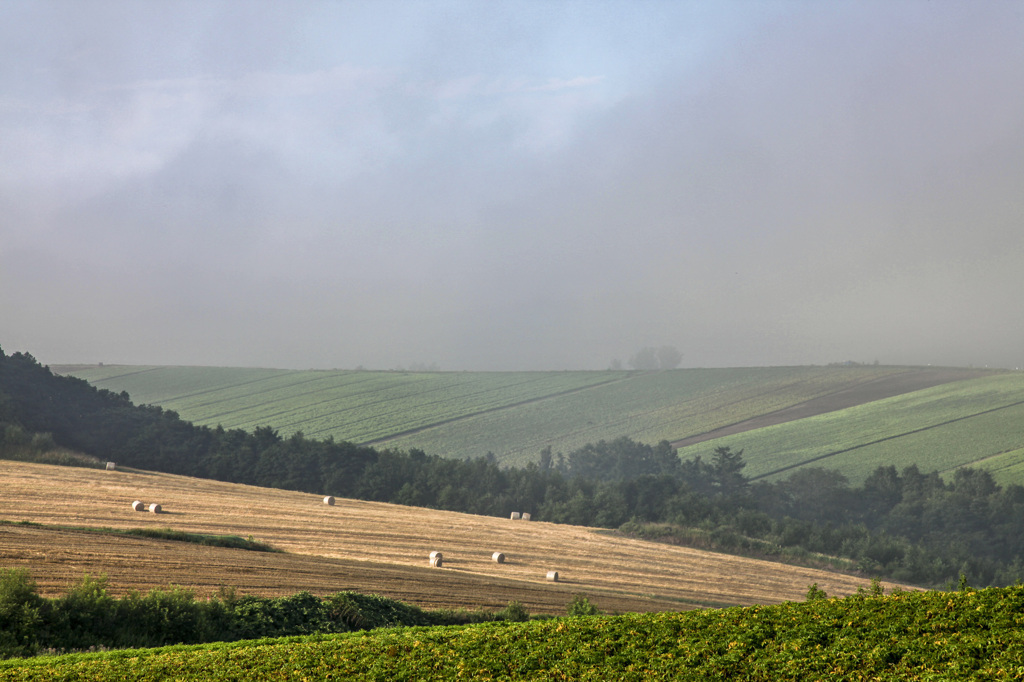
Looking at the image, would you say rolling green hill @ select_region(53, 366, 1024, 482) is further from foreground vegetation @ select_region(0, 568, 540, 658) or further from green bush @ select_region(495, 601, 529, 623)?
foreground vegetation @ select_region(0, 568, 540, 658)

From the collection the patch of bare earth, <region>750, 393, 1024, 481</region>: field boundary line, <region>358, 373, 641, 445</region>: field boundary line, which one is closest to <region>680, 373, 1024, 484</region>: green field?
<region>750, 393, 1024, 481</region>: field boundary line

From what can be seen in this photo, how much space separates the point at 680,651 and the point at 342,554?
18.4 metres

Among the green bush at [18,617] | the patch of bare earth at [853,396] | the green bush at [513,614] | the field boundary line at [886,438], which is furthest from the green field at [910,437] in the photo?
the green bush at [18,617]

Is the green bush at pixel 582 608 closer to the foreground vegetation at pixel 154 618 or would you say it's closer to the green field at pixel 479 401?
the foreground vegetation at pixel 154 618

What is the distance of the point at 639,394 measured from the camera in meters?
87.1

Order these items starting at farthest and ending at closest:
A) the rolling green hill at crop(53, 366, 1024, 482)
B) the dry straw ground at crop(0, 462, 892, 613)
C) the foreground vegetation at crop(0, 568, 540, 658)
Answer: the rolling green hill at crop(53, 366, 1024, 482) → the dry straw ground at crop(0, 462, 892, 613) → the foreground vegetation at crop(0, 568, 540, 658)

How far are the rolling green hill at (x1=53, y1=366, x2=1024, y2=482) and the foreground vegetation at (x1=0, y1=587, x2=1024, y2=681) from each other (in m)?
47.6

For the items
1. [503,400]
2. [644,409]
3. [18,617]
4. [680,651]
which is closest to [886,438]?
[644,409]

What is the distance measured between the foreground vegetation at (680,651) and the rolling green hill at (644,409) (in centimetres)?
4761

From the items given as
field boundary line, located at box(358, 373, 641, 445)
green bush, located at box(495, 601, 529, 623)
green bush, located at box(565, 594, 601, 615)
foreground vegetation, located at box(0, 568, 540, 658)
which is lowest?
green bush, located at box(495, 601, 529, 623)

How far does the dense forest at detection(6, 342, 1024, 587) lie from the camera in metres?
38.8

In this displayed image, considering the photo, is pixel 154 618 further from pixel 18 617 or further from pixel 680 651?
pixel 680 651

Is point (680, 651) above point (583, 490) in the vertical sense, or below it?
above

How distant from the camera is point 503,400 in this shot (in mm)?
85875
